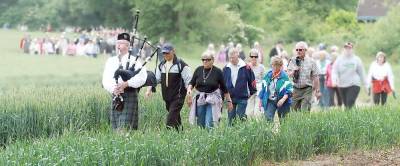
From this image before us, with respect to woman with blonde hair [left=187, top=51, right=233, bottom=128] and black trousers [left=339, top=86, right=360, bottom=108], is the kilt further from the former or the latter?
black trousers [left=339, top=86, right=360, bottom=108]

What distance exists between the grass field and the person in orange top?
19.3 ft

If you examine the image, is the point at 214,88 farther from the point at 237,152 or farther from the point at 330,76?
the point at 330,76

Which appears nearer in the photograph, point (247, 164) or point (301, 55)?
point (247, 164)

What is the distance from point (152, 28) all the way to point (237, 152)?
33573mm

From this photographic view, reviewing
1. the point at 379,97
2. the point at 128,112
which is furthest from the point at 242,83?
the point at 379,97

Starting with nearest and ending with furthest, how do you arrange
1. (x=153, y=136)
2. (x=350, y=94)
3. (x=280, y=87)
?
(x=153, y=136), (x=280, y=87), (x=350, y=94)

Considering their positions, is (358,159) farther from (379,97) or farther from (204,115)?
(379,97)

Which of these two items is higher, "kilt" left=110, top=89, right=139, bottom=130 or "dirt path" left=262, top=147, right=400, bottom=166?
"kilt" left=110, top=89, right=139, bottom=130

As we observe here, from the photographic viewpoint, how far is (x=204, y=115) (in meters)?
13.1

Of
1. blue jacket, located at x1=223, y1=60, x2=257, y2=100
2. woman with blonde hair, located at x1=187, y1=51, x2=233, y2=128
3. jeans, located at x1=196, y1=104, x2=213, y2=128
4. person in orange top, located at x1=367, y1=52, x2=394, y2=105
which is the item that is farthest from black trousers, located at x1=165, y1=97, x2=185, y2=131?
person in orange top, located at x1=367, y1=52, x2=394, y2=105

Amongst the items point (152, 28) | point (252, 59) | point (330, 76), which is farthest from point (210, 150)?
point (152, 28)

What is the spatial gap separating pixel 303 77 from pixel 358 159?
11.6ft

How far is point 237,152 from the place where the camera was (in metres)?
9.82

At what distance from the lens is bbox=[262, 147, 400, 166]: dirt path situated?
10484 mm
